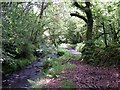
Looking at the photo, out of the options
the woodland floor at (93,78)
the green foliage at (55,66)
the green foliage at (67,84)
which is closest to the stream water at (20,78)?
the green foliage at (55,66)

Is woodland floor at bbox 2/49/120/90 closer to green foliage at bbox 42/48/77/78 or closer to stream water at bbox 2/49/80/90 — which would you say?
stream water at bbox 2/49/80/90

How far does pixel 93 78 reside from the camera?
368 inches

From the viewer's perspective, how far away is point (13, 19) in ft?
41.1

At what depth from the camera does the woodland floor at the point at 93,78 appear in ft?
27.4

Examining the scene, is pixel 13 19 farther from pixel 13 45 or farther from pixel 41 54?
pixel 41 54

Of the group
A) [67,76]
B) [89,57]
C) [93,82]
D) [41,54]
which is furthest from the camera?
[41,54]

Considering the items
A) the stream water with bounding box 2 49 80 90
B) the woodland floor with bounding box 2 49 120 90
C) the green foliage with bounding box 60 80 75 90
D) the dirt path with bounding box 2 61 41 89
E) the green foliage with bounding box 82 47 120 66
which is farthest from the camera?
the dirt path with bounding box 2 61 41 89

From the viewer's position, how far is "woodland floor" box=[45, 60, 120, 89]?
8.35 meters

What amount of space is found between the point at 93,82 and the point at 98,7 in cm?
834

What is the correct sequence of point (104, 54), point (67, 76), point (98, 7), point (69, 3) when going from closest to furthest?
1. point (67, 76)
2. point (104, 54)
3. point (98, 7)
4. point (69, 3)

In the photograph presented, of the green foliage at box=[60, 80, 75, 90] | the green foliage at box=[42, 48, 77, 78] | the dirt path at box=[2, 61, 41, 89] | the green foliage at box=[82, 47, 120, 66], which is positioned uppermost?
the green foliage at box=[82, 47, 120, 66]

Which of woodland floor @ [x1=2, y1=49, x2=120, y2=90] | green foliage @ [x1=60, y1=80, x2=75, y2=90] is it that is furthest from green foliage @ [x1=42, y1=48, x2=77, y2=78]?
green foliage @ [x1=60, y1=80, x2=75, y2=90]

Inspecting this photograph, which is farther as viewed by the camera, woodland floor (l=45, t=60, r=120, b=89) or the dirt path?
the dirt path

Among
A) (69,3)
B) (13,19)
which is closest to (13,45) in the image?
(13,19)
